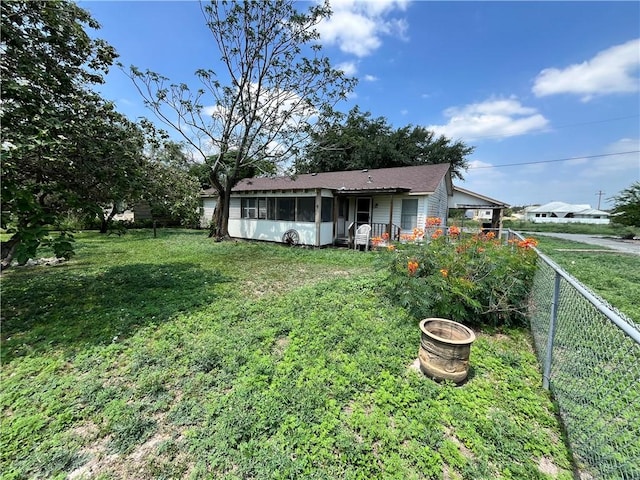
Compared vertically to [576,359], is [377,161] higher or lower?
higher

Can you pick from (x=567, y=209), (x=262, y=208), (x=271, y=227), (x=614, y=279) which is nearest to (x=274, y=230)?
(x=271, y=227)

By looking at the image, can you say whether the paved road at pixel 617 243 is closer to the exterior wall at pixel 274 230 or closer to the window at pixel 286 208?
→ the exterior wall at pixel 274 230

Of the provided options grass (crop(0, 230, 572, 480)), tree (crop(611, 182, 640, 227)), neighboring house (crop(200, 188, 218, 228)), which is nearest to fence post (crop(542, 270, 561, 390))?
grass (crop(0, 230, 572, 480))

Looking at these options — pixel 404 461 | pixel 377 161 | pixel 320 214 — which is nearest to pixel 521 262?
pixel 404 461

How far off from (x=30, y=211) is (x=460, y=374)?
17.4ft

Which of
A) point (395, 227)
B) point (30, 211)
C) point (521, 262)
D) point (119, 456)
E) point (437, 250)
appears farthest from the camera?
point (395, 227)

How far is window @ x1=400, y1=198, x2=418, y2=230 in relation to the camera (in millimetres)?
11380

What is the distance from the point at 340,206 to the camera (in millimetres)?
Result: 12484

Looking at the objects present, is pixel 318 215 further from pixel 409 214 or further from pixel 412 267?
pixel 412 267

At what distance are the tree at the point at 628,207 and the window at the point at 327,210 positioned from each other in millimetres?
20240

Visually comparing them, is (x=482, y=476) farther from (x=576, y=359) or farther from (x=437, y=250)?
(x=437, y=250)

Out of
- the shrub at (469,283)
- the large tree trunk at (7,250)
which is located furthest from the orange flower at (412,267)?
the large tree trunk at (7,250)

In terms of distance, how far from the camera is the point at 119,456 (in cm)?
185

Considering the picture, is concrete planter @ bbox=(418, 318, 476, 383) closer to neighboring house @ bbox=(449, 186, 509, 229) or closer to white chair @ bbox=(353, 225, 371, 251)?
white chair @ bbox=(353, 225, 371, 251)
